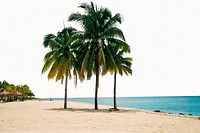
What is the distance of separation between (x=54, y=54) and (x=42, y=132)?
19249 millimetres

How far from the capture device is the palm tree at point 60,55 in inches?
1144

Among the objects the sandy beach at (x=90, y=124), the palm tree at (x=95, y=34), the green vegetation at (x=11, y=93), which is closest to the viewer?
the sandy beach at (x=90, y=124)

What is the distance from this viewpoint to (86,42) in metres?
27.9

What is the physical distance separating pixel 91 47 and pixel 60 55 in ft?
13.8

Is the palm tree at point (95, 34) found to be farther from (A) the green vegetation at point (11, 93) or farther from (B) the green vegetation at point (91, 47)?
(A) the green vegetation at point (11, 93)

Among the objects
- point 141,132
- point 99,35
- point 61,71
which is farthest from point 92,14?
point 141,132

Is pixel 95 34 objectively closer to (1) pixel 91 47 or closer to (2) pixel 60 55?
(1) pixel 91 47

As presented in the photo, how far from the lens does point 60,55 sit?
2930 centimetres

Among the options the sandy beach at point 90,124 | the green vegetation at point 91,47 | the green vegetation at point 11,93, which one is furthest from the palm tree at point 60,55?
the green vegetation at point 11,93

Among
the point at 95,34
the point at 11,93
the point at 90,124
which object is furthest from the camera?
the point at 11,93

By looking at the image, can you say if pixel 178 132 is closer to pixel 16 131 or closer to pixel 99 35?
pixel 16 131

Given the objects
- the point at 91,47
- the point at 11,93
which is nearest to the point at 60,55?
the point at 91,47

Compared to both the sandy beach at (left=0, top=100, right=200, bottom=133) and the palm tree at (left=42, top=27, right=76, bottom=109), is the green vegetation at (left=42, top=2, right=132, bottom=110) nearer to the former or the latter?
the palm tree at (left=42, top=27, right=76, bottom=109)

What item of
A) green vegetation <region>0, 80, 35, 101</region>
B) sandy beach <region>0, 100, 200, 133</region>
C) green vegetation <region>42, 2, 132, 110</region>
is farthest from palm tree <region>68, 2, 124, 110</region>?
green vegetation <region>0, 80, 35, 101</region>
